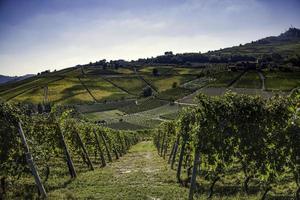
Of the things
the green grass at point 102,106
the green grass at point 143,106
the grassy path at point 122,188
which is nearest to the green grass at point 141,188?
the grassy path at point 122,188

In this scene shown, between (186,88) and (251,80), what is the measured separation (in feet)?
113

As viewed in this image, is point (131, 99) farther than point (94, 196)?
Yes

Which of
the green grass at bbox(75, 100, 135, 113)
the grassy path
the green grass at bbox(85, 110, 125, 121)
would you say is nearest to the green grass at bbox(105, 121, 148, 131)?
the green grass at bbox(85, 110, 125, 121)

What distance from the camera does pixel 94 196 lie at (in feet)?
62.6

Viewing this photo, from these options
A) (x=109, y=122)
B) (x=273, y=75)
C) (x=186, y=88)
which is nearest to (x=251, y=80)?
(x=273, y=75)

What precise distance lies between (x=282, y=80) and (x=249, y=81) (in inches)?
484

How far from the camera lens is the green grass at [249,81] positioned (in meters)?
130

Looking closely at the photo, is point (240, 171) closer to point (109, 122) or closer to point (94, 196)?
point (94, 196)

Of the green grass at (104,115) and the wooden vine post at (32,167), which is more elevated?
the wooden vine post at (32,167)

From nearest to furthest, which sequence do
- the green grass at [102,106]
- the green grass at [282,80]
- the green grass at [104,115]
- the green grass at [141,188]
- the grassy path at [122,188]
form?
the grassy path at [122,188]
the green grass at [141,188]
the green grass at [282,80]
the green grass at [104,115]
the green grass at [102,106]

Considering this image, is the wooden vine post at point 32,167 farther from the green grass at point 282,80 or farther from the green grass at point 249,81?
the green grass at point 249,81

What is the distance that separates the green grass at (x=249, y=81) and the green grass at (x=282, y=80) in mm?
3538

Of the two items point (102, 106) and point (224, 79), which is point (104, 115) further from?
point (224, 79)

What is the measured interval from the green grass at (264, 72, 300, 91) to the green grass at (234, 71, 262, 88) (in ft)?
11.6
